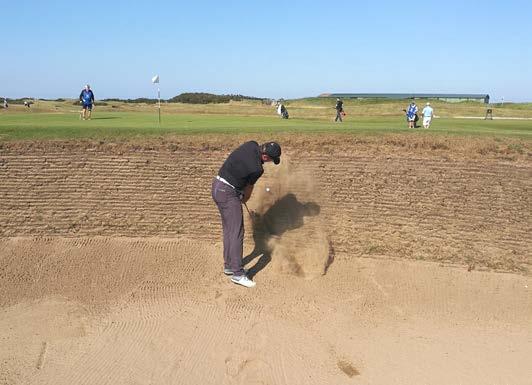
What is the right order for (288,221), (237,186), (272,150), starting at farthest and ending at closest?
1. (288,221)
2. (237,186)
3. (272,150)

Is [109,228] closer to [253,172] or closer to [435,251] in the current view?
[253,172]

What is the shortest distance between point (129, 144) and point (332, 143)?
478cm

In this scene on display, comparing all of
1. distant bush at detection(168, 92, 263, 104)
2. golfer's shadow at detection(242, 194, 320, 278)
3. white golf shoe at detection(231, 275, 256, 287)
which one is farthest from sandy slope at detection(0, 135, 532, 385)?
distant bush at detection(168, 92, 263, 104)

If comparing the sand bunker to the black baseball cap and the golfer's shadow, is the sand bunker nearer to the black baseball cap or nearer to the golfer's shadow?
the golfer's shadow

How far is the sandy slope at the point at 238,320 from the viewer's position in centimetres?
701

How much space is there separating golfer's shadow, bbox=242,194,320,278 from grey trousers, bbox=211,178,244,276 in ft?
3.90

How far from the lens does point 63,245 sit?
1034 centimetres

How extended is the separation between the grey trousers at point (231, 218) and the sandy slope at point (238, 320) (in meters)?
0.63

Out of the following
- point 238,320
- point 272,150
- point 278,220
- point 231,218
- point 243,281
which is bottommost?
point 238,320

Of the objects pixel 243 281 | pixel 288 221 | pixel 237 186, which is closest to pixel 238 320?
pixel 243 281

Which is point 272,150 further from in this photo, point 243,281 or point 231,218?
point 243,281

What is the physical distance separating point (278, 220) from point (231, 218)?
1.91 metres

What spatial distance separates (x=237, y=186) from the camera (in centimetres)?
864

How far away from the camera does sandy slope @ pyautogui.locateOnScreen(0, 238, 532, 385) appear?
7.01 meters
